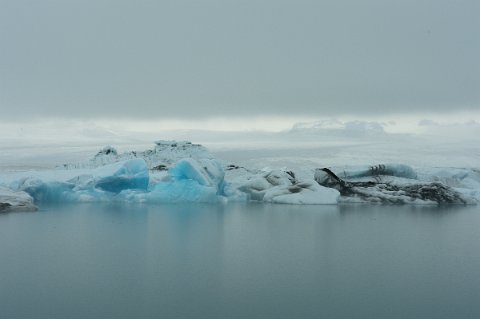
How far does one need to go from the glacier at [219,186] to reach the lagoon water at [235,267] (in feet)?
11.1

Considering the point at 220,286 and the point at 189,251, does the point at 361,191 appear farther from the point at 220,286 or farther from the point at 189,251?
the point at 220,286

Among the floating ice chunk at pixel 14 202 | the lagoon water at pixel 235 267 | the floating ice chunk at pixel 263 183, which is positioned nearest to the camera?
the lagoon water at pixel 235 267

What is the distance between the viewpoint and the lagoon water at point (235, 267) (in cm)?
505

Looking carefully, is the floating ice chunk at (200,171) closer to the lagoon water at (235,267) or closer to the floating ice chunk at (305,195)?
the floating ice chunk at (305,195)

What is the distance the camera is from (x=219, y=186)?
1747cm

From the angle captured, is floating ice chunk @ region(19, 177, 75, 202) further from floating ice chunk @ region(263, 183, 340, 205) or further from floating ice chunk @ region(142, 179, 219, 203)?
floating ice chunk @ region(263, 183, 340, 205)

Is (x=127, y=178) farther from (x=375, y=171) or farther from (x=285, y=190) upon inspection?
(x=375, y=171)

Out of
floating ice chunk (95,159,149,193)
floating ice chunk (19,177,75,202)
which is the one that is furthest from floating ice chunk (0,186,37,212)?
floating ice chunk (95,159,149,193)

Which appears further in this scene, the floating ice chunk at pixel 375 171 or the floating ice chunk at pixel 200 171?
the floating ice chunk at pixel 375 171

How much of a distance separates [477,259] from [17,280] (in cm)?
632

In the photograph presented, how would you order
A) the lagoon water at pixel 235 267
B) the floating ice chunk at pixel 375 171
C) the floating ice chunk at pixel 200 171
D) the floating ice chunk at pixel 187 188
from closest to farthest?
the lagoon water at pixel 235 267
the floating ice chunk at pixel 200 171
the floating ice chunk at pixel 187 188
the floating ice chunk at pixel 375 171

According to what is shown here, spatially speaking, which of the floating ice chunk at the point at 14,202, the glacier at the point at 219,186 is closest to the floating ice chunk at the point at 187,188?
the glacier at the point at 219,186

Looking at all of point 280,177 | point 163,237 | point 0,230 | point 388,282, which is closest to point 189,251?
point 163,237

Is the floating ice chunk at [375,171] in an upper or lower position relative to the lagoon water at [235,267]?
upper
